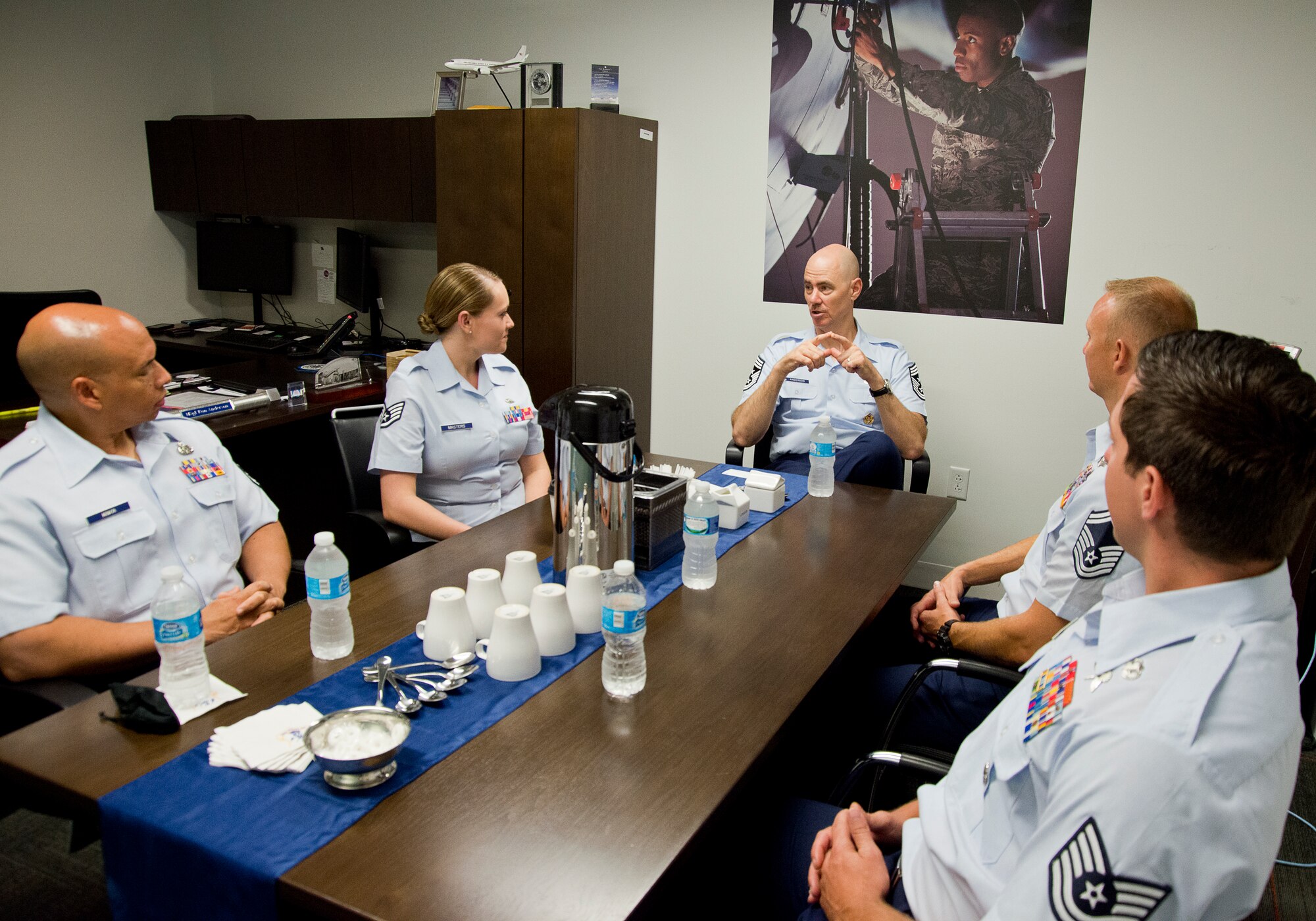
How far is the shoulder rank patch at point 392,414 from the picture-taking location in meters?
2.52

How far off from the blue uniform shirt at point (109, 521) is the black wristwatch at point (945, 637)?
5.41 ft

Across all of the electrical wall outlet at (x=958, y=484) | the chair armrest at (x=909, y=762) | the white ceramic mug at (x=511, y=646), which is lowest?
the electrical wall outlet at (x=958, y=484)

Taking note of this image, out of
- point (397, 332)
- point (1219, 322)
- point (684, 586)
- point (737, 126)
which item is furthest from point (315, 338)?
point (1219, 322)

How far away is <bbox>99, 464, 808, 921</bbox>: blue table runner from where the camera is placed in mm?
1082

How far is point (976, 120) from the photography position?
Answer: 3.53 meters

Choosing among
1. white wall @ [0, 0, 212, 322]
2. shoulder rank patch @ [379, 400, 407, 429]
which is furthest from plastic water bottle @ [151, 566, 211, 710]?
white wall @ [0, 0, 212, 322]

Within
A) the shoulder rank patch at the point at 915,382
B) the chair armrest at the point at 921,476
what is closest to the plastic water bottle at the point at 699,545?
the chair armrest at the point at 921,476

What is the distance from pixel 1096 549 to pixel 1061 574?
0.12 metres

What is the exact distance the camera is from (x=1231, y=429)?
97cm

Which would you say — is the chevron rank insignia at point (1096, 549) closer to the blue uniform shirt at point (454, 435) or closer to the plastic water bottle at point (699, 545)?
the plastic water bottle at point (699, 545)

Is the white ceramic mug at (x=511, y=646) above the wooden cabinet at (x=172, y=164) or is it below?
below

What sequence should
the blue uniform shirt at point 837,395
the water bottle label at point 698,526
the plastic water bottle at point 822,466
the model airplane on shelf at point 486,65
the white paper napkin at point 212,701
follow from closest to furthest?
the white paper napkin at point 212,701
the water bottle label at point 698,526
the plastic water bottle at point 822,466
the blue uniform shirt at point 837,395
the model airplane on shelf at point 486,65

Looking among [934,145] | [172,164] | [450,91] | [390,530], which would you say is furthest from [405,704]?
[172,164]

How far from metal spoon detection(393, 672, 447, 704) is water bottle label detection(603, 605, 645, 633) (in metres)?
0.29
